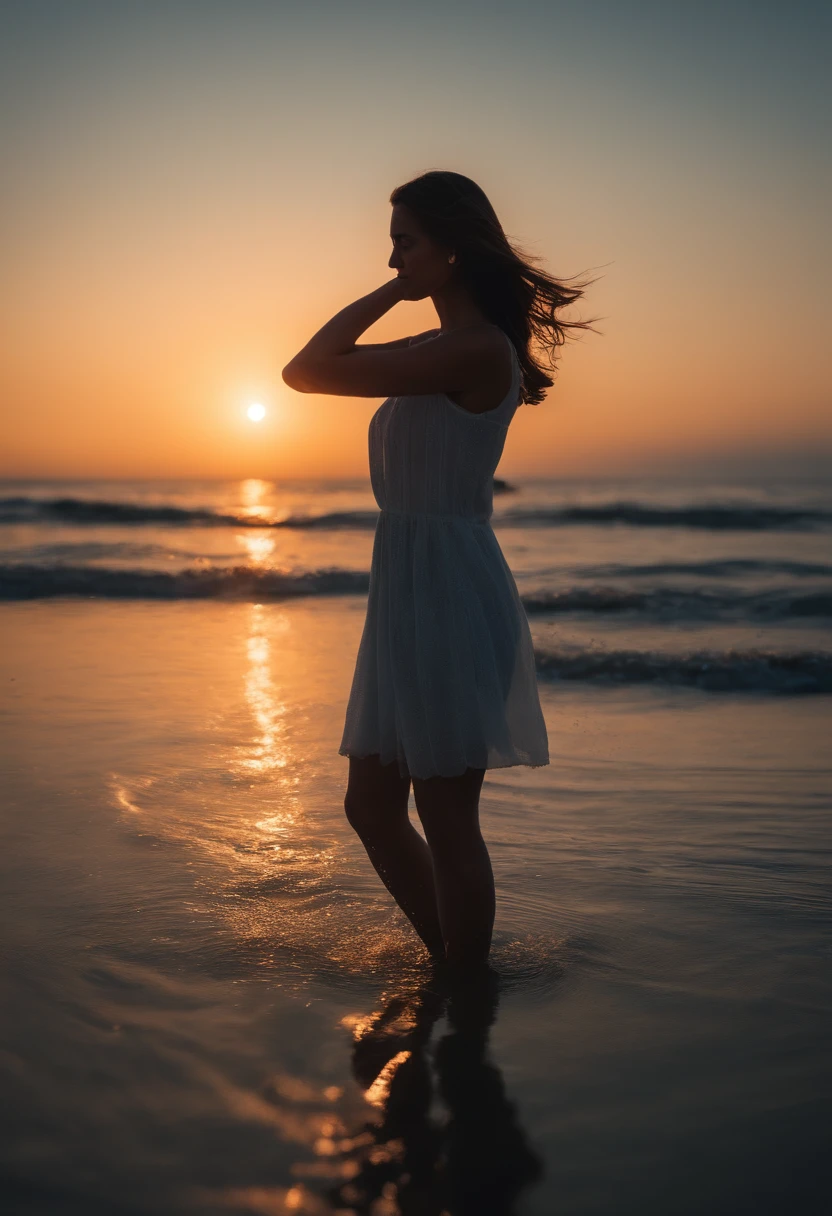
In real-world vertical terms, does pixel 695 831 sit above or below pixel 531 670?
below

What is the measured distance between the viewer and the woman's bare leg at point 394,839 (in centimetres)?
294

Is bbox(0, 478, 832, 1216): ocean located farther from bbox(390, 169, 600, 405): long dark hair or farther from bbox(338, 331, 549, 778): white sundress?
bbox(390, 169, 600, 405): long dark hair

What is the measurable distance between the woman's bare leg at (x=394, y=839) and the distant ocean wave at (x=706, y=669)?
205 inches

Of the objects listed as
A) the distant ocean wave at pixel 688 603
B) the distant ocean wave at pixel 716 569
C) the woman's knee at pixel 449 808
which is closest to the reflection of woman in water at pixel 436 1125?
the woman's knee at pixel 449 808

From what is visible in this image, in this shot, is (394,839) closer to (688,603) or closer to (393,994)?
(393,994)

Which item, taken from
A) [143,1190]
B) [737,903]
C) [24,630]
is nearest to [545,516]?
[24,630]

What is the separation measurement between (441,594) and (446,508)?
0.21m

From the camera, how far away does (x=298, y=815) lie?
4676mm

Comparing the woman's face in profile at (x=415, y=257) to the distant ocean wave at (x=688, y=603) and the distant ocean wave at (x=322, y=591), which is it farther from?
the distant ocean wave at (x=322, y=591)

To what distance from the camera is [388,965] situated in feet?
10.4

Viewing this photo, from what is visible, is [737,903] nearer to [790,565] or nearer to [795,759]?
[795,759]

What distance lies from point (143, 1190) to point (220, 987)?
91 centimetres

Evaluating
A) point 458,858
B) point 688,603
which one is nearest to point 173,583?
point 688,603

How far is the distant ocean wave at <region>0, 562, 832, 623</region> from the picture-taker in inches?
497
